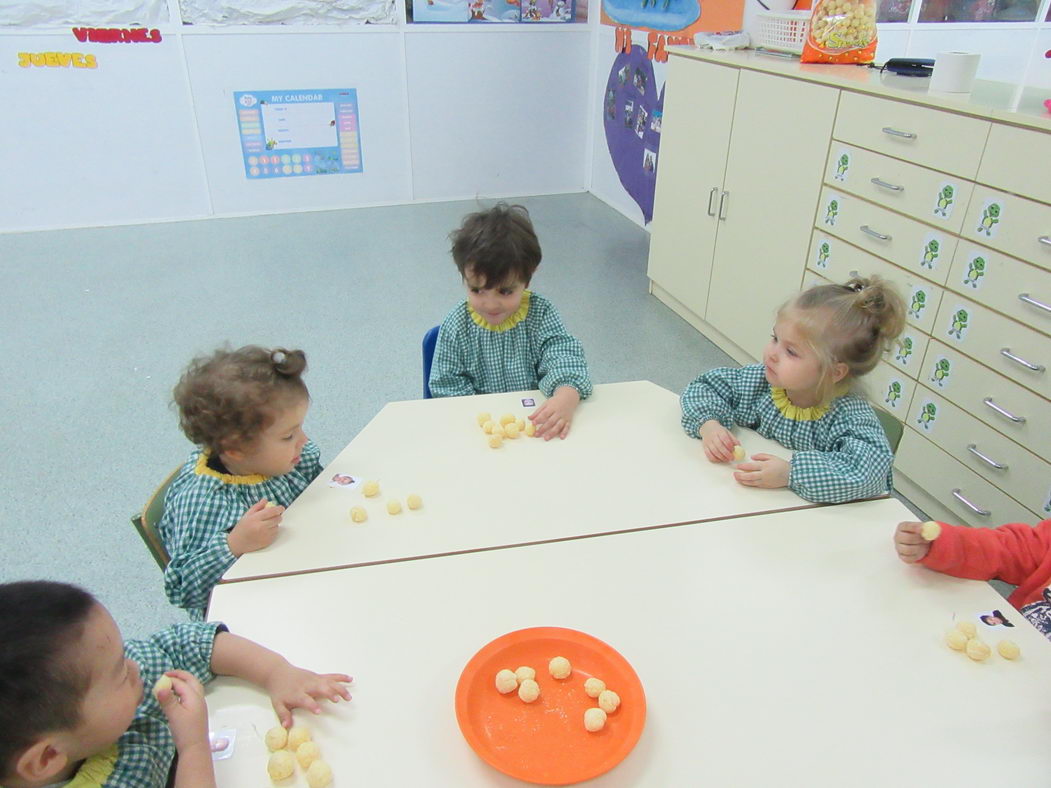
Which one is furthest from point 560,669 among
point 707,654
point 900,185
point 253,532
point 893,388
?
point 900,185

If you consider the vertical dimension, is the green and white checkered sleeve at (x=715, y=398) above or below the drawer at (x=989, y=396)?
above

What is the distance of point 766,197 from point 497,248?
1.66 meters

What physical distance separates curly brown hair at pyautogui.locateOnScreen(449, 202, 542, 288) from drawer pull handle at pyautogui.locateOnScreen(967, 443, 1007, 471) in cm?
142

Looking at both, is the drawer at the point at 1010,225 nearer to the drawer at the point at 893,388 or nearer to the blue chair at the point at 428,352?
the drawer at the point at 893,388

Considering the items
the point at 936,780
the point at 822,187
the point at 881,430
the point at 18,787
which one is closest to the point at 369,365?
the point at 822,187

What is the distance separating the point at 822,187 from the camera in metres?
2.57

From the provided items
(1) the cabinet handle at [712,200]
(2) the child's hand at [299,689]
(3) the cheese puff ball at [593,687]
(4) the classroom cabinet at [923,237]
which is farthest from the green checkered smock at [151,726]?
(1) the cabinet handle at [712,200]

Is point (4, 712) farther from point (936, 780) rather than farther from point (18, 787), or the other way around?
point (936, 780)

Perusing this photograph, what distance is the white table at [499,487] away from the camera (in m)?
A: 1.16

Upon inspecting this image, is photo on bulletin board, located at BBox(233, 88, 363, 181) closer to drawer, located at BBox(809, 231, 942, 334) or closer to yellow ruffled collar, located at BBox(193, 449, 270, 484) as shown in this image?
drawer, located at BBox(809, 231, 942, 334)

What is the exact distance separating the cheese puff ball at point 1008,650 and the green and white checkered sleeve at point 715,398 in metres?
0.61

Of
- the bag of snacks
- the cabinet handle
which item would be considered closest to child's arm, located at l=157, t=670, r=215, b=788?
the cabinet handle

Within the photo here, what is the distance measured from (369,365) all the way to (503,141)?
269 cm

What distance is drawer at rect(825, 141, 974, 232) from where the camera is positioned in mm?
2076
